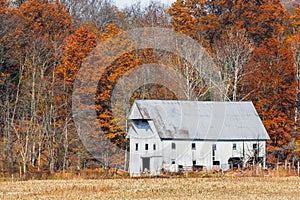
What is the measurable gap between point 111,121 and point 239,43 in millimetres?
13722

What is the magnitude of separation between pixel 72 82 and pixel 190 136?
37.3 feet

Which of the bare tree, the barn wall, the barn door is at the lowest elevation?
the barn door

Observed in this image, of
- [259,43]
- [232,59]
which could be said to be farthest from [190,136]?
[259,43]

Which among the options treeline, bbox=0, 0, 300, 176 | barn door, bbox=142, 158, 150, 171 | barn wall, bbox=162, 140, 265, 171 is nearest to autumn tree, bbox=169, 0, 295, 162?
treeline, bbox=0, 0, 300, 176

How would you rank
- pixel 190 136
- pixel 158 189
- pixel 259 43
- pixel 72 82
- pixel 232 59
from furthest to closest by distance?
pixel 259 43 < pixel 232 59 < pixel 72 82 < pixel 190 136 < pixel 158 189

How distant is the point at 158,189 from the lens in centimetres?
3244

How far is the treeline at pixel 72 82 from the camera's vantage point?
5253 centimetres

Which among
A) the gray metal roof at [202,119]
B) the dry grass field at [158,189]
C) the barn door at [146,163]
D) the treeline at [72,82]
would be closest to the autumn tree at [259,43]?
the treeline at [72,82]

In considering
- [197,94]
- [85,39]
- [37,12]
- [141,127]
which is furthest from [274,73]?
[37,12]

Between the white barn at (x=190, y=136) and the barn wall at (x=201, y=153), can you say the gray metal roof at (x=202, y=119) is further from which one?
the barn wall at (x=201, y=153)

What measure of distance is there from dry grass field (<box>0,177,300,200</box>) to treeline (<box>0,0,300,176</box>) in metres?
12.6

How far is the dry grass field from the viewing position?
96.8 ft

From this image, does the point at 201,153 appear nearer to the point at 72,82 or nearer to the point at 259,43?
the point at 72,82

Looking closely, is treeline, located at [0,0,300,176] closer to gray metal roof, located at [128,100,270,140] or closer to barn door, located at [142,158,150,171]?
gray metal roof, located at [128,100,270,140]
